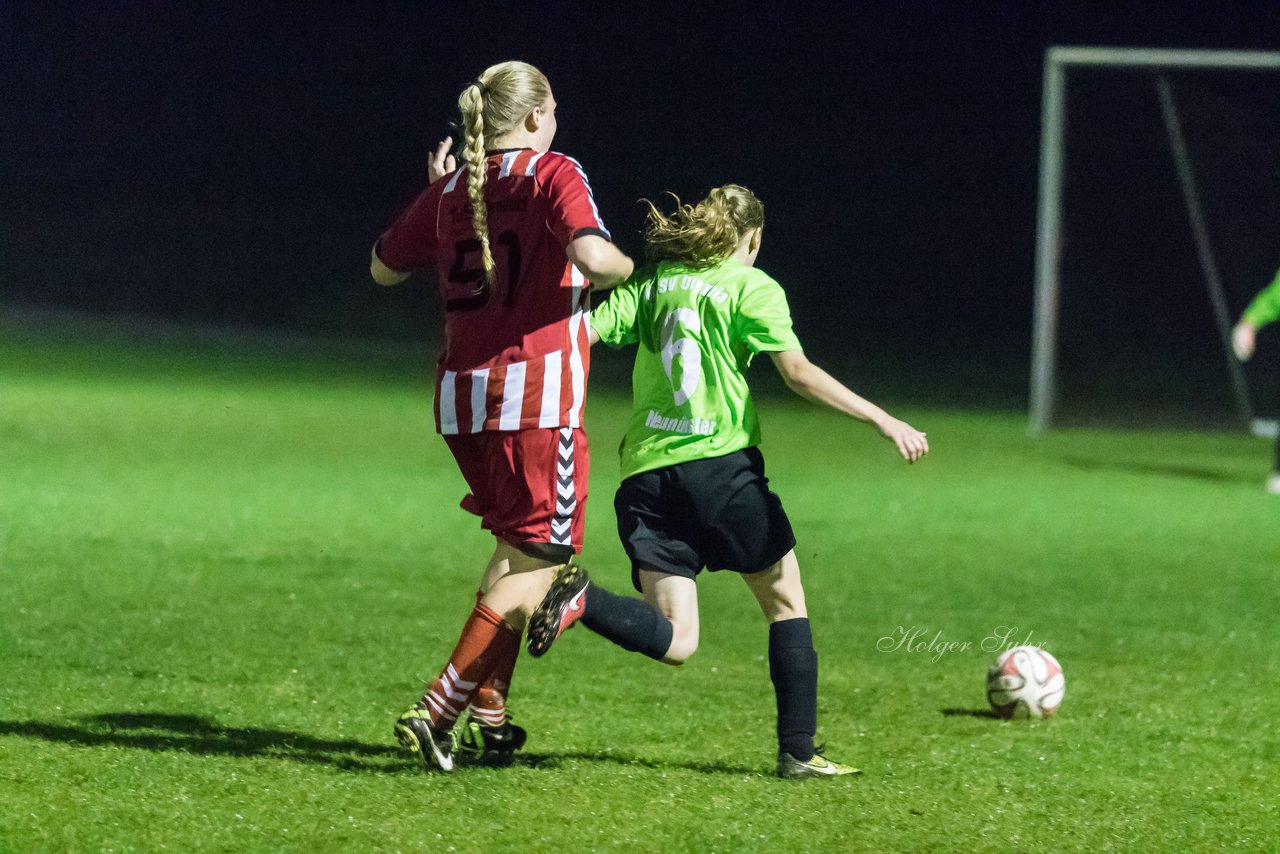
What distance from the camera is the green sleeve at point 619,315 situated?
402cm

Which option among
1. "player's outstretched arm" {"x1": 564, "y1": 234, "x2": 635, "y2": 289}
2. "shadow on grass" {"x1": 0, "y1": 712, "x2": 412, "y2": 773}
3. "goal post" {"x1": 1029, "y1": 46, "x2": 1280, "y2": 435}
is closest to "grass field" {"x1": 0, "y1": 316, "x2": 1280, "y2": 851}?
"shadow on grass" {"x1": 0, "y1": 712, "x2": 412, "y2": 773}

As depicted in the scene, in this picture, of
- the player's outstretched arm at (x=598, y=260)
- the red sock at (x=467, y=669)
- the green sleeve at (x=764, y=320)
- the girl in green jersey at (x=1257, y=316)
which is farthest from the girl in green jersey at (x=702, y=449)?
the girl in green jersey at (x=1257, y=316)

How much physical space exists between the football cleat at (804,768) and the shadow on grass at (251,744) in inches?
4.1

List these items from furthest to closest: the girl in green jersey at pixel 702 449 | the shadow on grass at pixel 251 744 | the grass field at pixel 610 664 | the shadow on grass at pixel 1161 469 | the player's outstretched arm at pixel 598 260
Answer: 1. the shadow on grass at pixel 1161 469
2. the shadow on grass at pixel 251 744
3. the girl in green jersey at pixel 702 449
4. the grass field at pixel 610 664
5. the player's outstretched arm at pixel 598 260

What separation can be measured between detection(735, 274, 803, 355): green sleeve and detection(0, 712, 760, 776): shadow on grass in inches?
42.1

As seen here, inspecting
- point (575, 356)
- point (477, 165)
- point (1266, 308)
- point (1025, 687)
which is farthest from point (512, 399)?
point (1266, 308)

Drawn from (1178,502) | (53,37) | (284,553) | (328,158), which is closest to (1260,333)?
(1178,502)

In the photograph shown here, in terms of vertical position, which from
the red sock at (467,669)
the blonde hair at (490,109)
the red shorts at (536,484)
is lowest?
the red sock at (467,669)

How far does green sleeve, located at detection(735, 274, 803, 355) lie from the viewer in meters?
3.89

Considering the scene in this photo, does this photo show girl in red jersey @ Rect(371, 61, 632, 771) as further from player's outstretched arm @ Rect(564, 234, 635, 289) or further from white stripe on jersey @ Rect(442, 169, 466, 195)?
player's outstretched arm @ Rect(564, 234, 635, 289)

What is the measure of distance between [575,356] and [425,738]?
927mm

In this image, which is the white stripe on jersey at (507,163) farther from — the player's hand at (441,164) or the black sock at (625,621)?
the black sock at (625,621)

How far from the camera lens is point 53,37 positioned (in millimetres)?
22969

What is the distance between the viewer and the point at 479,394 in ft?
12.6
